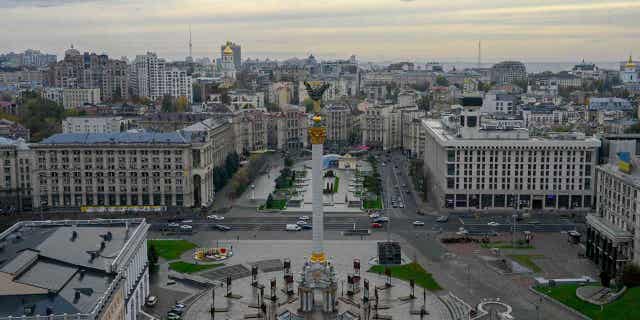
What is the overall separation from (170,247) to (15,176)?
1251 inches

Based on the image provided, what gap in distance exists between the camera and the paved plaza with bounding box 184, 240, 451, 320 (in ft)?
189

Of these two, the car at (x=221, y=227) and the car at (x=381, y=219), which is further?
the car at (x=381, y=219)

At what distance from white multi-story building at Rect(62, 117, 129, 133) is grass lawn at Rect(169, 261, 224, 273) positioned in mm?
72653

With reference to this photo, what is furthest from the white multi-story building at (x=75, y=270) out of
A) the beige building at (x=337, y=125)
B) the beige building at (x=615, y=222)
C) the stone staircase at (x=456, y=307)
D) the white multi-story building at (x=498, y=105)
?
the white multi-story building at (x=498, y=105)

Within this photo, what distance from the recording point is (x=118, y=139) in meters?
95.7

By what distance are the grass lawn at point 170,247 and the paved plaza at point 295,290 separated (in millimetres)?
4861

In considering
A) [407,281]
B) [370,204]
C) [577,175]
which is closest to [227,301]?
[407,281]

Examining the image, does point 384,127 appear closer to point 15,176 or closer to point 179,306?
point 15,176

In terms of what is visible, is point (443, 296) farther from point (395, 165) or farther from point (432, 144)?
point (395, 165)

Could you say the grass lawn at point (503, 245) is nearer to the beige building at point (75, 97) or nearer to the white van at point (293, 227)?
the white van at point (293, 227)

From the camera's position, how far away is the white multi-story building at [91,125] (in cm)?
13762

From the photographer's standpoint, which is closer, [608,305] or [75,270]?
[75,270]

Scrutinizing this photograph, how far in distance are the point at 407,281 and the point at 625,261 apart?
18565 millimetres

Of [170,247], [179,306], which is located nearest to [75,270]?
[179,306]
